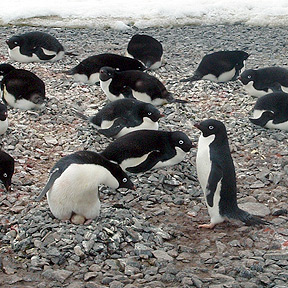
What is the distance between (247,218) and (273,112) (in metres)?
2.11

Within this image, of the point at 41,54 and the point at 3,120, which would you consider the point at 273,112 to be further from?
the point at 41,54

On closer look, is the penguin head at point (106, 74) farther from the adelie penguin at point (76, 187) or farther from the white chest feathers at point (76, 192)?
the white chest feathers at point (76, 192)

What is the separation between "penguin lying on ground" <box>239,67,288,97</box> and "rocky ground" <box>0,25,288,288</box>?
168 millimetres

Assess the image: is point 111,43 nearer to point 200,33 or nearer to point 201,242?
point 200,33

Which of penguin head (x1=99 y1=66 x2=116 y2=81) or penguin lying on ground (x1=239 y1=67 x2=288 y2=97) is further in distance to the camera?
penguin lying on ground (x1=239 y1=67 x2=288 y2=97)

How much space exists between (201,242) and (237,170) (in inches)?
55.2

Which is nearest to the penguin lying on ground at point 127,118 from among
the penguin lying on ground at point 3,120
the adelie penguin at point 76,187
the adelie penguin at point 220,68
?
the penguin lying on ground at point 3,120

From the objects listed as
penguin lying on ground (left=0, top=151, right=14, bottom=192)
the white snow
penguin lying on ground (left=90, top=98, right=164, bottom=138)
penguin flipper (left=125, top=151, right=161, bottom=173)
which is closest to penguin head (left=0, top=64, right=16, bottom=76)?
penguin lying on ground (left=90, top=98, right=164, bottom=138)

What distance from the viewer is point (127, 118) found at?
17.7 feet

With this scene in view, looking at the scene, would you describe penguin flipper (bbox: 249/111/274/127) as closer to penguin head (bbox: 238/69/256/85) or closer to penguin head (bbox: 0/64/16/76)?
penguin head (bbox: 238/69/256/85)

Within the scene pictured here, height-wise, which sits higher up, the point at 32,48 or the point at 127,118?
the point at 32,48

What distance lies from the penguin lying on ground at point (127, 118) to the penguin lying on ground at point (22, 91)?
2.93 ft

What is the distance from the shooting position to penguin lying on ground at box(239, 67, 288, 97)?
6.79 metres

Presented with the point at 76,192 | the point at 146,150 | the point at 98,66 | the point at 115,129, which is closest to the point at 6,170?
the point at 76,192
